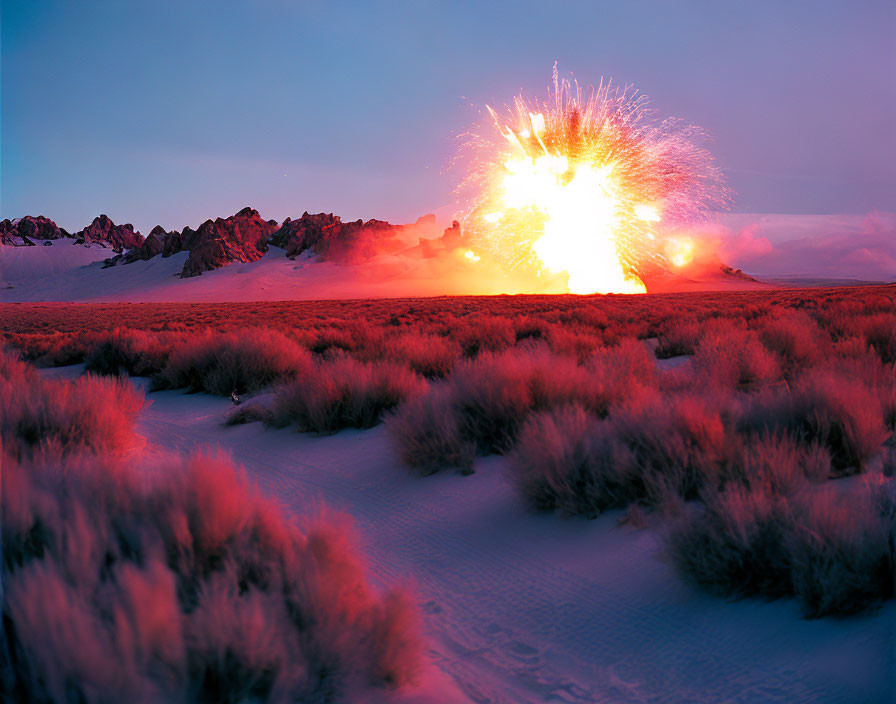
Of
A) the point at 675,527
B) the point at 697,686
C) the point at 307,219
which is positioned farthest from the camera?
the point at 307,219

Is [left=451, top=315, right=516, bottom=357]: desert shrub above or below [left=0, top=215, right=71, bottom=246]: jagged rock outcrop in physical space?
below

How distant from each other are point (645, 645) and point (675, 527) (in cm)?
58

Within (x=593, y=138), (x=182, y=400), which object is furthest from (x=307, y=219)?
(x=182, y=400)

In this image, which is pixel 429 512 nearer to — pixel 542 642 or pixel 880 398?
pixel 542 642

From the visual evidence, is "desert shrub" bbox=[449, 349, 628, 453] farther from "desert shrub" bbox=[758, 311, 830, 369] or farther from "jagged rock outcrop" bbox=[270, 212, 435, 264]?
"jagged rock outcrop" bbox=[270, 212, 435, 264]

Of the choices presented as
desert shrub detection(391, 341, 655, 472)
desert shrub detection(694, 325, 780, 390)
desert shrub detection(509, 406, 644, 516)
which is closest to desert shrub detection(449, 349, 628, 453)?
desert shrub detection(391, 341, 655, 472)

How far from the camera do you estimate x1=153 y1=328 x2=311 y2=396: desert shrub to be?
8.30 m

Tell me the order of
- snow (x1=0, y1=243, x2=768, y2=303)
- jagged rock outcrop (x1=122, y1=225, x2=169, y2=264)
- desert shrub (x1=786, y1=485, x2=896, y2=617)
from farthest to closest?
jagged rock outcrop (x1=122, y1=225, x2=169, y2=264) → snow (x1=0, y1=243, x2=768, y2=303) → desert shrub (x1=786, y1=485, x2=896, y2=617)

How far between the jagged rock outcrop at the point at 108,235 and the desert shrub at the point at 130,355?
186764mm

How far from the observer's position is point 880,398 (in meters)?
4.39

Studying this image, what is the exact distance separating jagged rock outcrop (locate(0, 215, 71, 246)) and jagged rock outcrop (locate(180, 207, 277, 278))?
307 ft

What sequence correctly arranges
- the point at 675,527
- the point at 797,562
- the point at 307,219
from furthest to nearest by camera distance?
the point at 307,219 < the point at 675,527 < the point at 797,562

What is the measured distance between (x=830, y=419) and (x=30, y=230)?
230891 mm

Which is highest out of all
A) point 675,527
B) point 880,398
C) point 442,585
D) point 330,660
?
point 880,398
